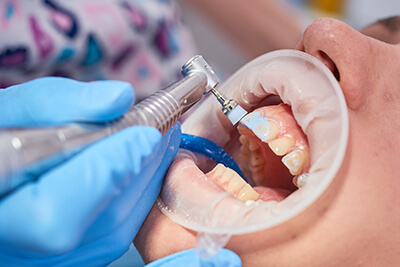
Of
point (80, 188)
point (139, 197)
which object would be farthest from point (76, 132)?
point (139, 197)

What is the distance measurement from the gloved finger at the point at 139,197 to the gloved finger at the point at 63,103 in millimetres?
103

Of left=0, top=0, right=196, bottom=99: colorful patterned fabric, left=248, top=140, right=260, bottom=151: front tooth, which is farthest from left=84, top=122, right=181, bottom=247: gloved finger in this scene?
left=0, top=0, right=196, bottom=99: colorful patterned fabric

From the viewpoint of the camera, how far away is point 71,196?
509mm

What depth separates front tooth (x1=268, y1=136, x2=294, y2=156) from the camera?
76 centimetres

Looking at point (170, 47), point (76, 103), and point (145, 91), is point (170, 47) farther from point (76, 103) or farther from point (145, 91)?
point (76, 103)

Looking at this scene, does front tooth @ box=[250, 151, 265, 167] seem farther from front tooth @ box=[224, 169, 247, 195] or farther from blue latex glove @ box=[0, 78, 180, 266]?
blue latex glove @ box=[0, 78, 180, 266]

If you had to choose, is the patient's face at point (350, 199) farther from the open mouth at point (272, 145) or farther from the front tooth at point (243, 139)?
the front tooth at point (243, 139)

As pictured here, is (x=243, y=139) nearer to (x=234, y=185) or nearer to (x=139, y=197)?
(x=234, y=185)

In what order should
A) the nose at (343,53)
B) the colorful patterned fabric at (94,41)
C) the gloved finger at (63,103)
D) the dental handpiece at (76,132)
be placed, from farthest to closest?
the colorful patterned fabric at (94,41) → the nose at (343,53) → the gloved finger at (63,103) → the dental handpiece at (76,132)

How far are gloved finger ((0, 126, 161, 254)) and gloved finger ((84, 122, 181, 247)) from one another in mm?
28

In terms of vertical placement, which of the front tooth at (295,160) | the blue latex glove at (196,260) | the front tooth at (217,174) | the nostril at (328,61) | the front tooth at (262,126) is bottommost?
the blue latex glove at (196,260)

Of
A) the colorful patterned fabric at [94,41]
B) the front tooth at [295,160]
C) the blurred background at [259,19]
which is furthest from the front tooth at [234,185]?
the blurred background at [259,19]

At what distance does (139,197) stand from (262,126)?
28 centimetres

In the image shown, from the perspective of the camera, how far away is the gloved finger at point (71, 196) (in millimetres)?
480
